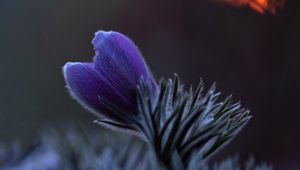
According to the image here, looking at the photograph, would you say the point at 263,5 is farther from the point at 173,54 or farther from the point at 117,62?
the point at 173,54

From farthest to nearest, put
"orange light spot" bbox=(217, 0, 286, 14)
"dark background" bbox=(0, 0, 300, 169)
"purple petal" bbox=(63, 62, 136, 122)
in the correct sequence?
1. "dark background" bbox=(0, 0, 300, 169)
2. "orange light spot" bbox=(217, 0, 286, 14)
3. "purple petal" bbox=(63, 62, 136, 122)

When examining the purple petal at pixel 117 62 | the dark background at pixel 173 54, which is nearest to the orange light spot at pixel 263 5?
the purple petal at pixel 117 62

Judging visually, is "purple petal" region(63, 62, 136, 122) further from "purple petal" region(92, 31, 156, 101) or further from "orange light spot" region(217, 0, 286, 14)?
"orange light spot" region(217, 0, 286, 14)

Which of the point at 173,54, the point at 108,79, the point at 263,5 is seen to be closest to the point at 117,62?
the point at 108,79

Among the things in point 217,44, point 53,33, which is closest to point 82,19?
point 53,33

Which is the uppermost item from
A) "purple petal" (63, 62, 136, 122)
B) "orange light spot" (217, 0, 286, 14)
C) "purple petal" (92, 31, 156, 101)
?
"orange light spot" (217, 0, 286, 14)

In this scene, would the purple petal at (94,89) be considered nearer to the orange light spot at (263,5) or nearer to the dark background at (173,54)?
the orange light spot at (263,5)

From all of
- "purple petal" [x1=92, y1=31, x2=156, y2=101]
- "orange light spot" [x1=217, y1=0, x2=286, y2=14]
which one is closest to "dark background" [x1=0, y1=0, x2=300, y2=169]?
"orange light spot" [x1=217, y1=0, x2=286, y2=14]
